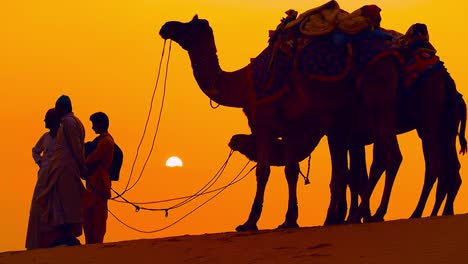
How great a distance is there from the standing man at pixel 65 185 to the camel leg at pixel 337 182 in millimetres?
3396

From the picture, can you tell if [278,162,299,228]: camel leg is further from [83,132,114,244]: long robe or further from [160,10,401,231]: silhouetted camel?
[83,132,114,244]: long robe

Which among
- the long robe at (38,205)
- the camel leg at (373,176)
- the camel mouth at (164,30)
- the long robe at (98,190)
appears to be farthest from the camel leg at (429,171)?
the long robe at (38,205)

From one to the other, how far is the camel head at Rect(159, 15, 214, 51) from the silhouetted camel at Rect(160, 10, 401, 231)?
0.86 metres

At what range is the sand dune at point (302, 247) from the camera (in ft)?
37.1

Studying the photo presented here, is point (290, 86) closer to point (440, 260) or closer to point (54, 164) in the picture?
point (54, 164)

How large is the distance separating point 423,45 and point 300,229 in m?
3.40

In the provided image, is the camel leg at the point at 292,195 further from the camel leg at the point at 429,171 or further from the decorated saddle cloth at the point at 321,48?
the camel leg at the point at 429,171

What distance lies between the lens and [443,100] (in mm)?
14867

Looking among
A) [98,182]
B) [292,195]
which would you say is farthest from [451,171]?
[98,182]

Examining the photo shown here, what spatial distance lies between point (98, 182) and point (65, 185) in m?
0.82

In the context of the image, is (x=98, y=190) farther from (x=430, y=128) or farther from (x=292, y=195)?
(x=430, y=128)

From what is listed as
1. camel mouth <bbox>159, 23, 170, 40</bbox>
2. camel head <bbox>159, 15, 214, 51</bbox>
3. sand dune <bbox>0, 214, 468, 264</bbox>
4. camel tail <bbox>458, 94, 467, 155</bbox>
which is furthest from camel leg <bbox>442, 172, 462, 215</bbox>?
camel mouth <bbox>159, 23, 170, 40</bbox>

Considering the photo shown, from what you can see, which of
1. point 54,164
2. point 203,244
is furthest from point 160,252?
point 54,164

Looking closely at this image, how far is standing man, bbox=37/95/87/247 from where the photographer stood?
49.1 ft
